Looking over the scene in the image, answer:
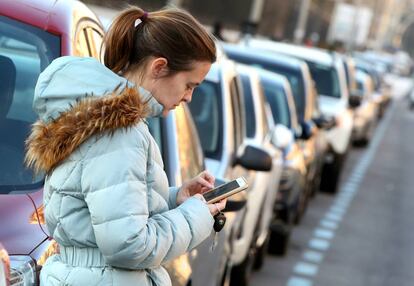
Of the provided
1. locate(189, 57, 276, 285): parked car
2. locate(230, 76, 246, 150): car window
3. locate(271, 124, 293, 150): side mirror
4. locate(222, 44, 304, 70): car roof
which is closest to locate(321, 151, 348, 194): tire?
locate(222, 44, 304, 70): car roof

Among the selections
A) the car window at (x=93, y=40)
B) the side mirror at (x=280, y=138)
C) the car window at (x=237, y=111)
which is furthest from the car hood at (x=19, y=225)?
the side mirror at (x=280, y=138)

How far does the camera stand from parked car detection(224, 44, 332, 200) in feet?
41.9

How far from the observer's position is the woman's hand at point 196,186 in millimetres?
3279

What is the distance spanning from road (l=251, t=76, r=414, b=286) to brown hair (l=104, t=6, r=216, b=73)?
21.6 feet

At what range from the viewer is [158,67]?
9.87ft

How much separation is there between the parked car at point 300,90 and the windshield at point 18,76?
849 centimetres

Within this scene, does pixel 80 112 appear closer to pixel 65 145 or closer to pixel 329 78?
pixel 65 145

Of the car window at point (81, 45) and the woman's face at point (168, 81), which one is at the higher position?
the woman's face at point (168, 81)

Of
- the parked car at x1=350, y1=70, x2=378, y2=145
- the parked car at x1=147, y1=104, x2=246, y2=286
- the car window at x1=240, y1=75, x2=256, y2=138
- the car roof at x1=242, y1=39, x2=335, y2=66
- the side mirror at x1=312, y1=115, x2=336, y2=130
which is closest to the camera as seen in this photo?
the parked car at x1=147, y1=104, x2=246, y2=286

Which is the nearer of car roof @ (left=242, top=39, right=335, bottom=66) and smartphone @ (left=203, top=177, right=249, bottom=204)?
smartphone @ (left=203, top=177, right=249, bottom=204)

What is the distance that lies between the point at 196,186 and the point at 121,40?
0.51 m

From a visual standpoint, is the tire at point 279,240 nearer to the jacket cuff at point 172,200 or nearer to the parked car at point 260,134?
the parked car at point 260,134

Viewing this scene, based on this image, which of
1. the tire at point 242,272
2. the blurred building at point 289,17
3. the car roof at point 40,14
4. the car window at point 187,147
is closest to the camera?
the car roof at point 40,14

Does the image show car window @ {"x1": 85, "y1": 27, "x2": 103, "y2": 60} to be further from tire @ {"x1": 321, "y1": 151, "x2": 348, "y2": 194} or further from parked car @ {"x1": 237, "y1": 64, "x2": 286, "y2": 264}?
tire @ {"x1": 321, "y1": 151, "x2": 348, "y2": 194}
